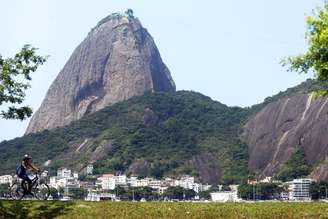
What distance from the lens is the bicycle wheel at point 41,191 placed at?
28517mm

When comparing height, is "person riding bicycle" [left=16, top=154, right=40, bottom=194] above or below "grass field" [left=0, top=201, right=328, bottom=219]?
above

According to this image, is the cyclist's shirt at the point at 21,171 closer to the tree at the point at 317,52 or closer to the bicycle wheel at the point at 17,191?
the bicycle wheel at the point at 17,191

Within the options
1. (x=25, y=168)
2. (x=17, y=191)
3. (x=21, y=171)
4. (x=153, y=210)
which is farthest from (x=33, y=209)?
(x=153, y=210)

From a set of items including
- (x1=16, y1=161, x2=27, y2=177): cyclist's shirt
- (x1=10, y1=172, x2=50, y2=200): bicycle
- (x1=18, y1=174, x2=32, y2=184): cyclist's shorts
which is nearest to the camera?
(x1=16, y1=161, x2=27, y2=177): cyclist's shirt

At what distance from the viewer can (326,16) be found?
2580 centimetres

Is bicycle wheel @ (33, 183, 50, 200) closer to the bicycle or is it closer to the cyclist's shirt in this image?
the bicycle

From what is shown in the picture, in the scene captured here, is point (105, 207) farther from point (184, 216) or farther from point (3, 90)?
point (3, 90)

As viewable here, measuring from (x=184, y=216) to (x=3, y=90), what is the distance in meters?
10.6

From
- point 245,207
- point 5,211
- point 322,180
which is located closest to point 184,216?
point 245,207

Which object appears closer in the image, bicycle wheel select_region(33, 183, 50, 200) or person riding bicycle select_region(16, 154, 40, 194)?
person riding bicycle select_region(16, 154, 40, 194)

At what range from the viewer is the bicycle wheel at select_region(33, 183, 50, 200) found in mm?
28517

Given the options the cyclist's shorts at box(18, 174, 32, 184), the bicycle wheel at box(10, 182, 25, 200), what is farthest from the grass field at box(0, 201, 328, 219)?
the bicycle wheel at box(10, 182, 25, 200)

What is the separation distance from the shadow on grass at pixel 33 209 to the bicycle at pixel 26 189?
3131 mm

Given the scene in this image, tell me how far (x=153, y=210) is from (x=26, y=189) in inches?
314
